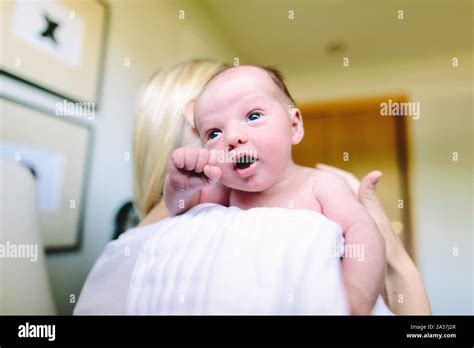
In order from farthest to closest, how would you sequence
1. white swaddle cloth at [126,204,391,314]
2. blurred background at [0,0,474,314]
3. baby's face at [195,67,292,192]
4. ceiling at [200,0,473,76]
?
ceiling at [200,0,473,76] → blurred background at [0,0,474,314] → baby's face at [195,67,292,192] → white swaddle cloth at [126,204,391,314]

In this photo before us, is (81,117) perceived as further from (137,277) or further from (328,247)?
(328,247)

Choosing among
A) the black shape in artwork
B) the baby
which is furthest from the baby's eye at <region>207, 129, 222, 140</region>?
the black shape in artwork

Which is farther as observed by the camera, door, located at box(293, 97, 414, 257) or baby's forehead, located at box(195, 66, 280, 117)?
door, located at box(293, 97, 414, 257)

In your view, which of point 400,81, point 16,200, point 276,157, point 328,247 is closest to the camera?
point 328,247

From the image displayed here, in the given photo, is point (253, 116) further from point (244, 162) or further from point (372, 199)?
point (372, 199)

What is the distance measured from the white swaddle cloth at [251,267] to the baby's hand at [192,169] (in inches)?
2.6

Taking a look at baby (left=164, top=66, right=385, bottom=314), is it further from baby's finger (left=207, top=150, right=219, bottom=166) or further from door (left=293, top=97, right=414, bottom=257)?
door (left=293, top=97, right=414, bottom=257)

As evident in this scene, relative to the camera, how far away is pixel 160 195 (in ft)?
2.37

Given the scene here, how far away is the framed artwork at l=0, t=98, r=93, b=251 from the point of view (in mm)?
711

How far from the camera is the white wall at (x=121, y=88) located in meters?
0.81

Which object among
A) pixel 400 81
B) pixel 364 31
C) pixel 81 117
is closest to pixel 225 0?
pixel 364 31
